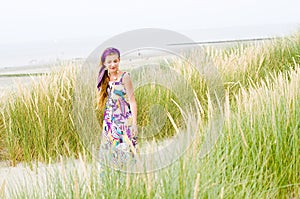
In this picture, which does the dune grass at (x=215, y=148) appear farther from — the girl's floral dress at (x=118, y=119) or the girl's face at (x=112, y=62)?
the girl's face at (x=112, y=62)

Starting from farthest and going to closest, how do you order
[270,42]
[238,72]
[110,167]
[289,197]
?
[270,42]
[238,72]
[289,197]
[110,167]

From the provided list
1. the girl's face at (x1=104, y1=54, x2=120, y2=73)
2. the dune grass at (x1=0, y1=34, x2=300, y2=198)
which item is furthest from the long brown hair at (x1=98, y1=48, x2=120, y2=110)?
the dune grass at (x1=0, y1=34, x2=300, y2=198)

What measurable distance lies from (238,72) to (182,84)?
47.2 inches

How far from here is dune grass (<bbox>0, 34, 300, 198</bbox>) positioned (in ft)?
5.41

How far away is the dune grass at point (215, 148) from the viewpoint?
165cm

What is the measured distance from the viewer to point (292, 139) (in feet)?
7.97

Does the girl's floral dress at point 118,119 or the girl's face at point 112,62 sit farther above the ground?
the girl's face at point 112,62

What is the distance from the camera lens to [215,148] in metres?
2.16

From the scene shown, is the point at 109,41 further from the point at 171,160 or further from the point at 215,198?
the point at 215,198

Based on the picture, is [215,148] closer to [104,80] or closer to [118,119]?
[118,119]

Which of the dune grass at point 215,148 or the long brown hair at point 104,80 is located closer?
the dune grass at point 215,148

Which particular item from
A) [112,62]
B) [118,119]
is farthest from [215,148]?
[112,62]

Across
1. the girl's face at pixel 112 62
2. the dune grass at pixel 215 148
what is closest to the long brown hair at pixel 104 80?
the girl's face at pixel 112 62

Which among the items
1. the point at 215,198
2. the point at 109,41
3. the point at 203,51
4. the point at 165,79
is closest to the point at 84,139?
the point at 109,41
